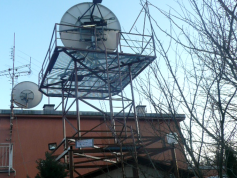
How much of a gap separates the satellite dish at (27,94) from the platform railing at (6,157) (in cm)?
372

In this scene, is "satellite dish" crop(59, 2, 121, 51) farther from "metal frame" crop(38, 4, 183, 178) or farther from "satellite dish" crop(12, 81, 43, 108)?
"satellite dish" crop(12, 81, 43, 108)

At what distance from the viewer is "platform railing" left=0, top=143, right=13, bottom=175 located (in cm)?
1603

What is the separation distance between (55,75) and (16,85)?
21.6ft

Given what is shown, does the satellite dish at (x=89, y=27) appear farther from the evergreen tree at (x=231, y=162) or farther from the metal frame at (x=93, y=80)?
the evergreen tree at (x=231, y=162)

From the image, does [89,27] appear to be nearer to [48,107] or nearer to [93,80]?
[93,80]

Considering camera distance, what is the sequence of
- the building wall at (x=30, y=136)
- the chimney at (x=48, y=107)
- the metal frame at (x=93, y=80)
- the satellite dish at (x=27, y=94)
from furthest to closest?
1. the chimney at (x=48, y=107)
2. the satellite dish at (x=27, y=94)
3. the building wall at (x=30, y=136)
4. the metal frame at (x=93, y=80)

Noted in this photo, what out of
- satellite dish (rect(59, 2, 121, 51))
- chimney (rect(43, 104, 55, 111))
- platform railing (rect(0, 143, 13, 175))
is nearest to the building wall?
platform railing (rect(0, 143, 13, 175))

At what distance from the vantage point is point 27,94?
20484 mm

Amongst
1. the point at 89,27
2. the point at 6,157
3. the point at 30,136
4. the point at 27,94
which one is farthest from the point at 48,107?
the point at 89,27

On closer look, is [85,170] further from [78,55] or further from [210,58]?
[210,58]

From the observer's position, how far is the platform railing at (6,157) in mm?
16031

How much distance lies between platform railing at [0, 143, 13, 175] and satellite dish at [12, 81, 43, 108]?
12.2 feet

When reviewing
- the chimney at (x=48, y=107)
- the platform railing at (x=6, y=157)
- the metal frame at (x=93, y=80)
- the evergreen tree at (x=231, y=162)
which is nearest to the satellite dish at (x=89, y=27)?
the metal frame at (x=93, y=80)

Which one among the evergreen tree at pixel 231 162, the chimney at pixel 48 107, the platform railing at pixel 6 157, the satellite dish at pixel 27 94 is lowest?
the evergreen tree at pixel 231 162
